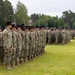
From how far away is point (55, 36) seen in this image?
28.5 meters

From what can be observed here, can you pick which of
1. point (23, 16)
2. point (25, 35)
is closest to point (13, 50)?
point (25, 35)

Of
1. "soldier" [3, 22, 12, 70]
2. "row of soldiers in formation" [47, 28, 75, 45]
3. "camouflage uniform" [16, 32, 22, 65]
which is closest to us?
"soldier" [3, 22, 12, 70]

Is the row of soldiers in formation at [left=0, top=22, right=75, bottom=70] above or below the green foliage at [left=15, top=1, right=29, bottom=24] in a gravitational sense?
below

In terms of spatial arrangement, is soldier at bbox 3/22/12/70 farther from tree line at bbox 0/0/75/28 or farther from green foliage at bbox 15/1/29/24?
green foliage at bbox 15/1/29/24

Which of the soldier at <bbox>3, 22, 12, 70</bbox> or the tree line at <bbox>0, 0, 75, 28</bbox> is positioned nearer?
the soldier at <bbox>3, 22, 12, 70</bbox>

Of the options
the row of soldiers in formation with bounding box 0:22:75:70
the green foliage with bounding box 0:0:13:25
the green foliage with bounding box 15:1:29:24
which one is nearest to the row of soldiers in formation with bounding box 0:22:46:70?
the row of soldiers in formation with bounding box 0:22:75:70

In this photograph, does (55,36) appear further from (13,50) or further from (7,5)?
(7,5)

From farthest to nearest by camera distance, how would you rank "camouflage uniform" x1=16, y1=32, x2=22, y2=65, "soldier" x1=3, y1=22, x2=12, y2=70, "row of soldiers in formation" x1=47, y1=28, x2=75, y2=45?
"row of soldiers in formation" x1=47, y1=28, x2=75, y2=45 < "camouflage uniform" x1=16, y1=32, x2=22, y2=65 < "soldier" x1=3, y1=22, x2=12, y2=70

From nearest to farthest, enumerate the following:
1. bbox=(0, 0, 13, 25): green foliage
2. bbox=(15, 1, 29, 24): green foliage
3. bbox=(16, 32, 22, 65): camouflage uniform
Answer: bbox=(16, 32, 22, 65): camouflage uniform < bbox=(0, 0, 13, 25): green foliage < bbox=(15, 1, 29, 24): green foliage

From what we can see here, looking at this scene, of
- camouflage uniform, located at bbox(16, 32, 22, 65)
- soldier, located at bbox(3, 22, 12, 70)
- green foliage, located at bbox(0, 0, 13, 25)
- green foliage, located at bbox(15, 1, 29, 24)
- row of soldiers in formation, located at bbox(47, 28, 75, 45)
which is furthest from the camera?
green foliage, located at bbox(15, 1, 29, 24)

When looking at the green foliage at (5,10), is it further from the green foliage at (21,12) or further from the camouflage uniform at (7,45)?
the camouflage uniform at (7,45)

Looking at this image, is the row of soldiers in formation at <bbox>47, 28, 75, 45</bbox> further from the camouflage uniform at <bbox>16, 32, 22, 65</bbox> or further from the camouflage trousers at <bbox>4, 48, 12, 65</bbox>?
the camouflage trousers at <bbox>4, 48, 12, 65</bbox>

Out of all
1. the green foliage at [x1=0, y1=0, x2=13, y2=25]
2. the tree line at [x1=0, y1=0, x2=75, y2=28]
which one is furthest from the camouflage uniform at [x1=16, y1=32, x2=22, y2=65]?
the green foliage at [x1=0, y1=0, x2=13, y2=25]

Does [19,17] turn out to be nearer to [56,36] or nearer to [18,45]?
[56,36]
